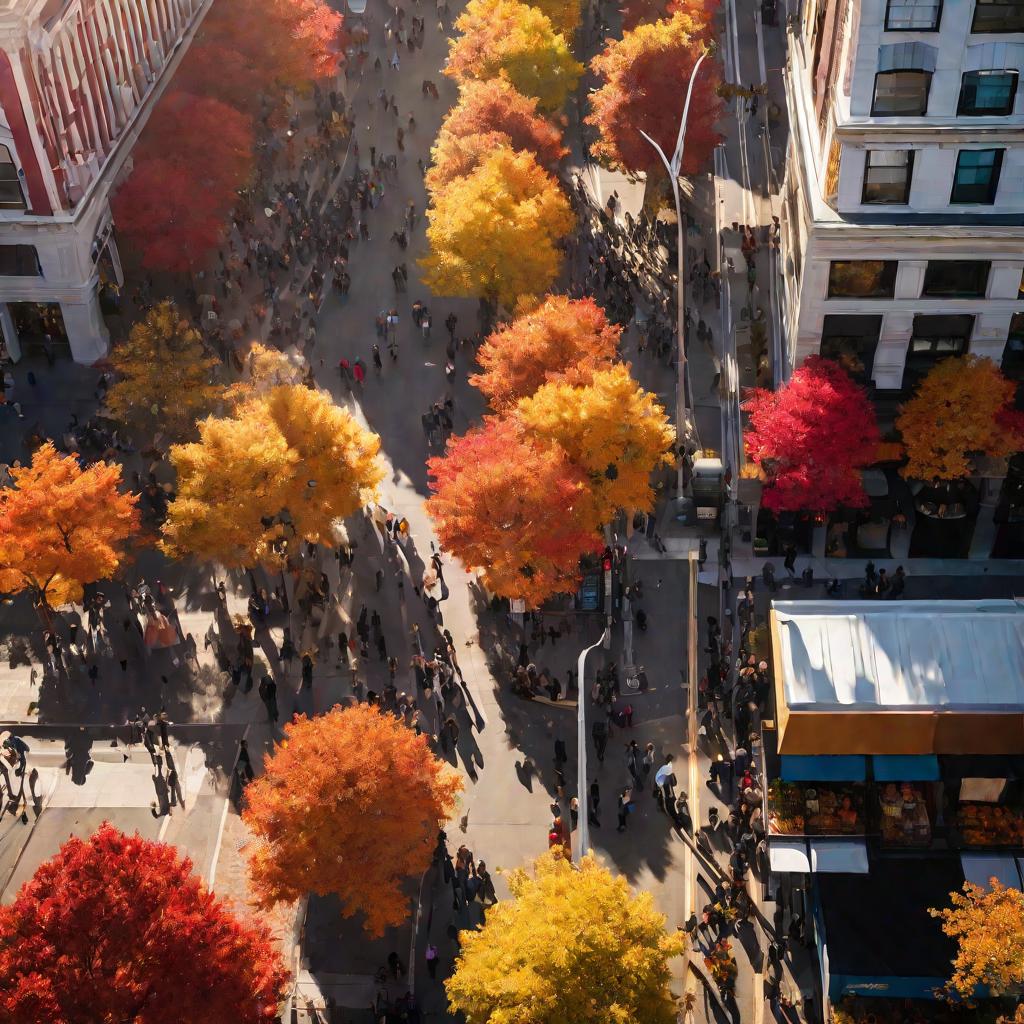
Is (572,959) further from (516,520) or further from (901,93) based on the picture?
(901,93)

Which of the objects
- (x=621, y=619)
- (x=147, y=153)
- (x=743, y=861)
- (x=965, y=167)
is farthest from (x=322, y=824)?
(x=147, y=153)

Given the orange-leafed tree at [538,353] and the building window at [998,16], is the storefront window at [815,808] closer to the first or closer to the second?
the orange-leafed tree at [538,353]

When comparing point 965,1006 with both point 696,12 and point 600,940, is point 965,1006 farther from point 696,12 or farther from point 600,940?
point 696,12

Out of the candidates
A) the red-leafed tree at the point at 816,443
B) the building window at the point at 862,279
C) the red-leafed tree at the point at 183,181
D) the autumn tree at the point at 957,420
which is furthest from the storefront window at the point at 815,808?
the red-leafed tree at the point at 183,181

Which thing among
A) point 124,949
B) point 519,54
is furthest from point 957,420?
point 519,54

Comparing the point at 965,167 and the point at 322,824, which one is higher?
the point at 965,167
